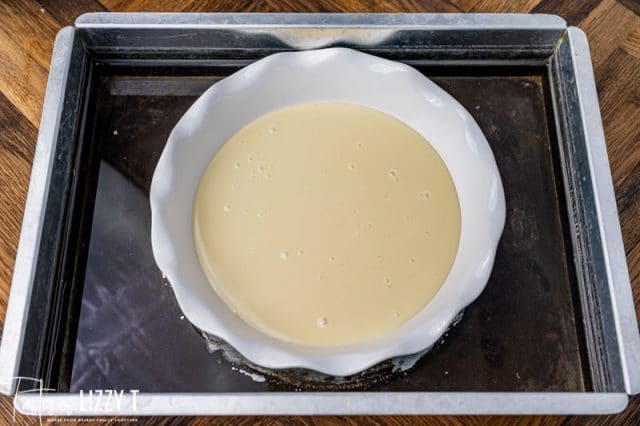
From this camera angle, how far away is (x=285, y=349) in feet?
2.42

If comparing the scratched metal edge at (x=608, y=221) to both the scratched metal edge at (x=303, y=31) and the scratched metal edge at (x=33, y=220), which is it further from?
the scratched metal edge at (x=33, y=220)

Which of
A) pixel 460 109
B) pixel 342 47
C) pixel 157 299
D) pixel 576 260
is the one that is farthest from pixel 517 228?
pixel 157 299

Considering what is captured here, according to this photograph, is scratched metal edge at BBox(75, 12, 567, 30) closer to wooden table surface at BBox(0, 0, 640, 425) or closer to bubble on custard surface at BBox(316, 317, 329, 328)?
wooden table surface at BBox(0, 0, 640, 425)

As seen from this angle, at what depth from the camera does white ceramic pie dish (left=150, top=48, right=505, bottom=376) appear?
0.71 m

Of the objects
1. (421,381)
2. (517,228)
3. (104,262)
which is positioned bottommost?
(104,262)

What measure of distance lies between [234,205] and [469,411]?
1.31 feet

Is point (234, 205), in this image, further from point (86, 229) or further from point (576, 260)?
point (576, 260)

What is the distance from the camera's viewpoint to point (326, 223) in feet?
2.69

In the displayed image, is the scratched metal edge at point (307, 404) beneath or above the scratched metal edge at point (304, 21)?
beneath

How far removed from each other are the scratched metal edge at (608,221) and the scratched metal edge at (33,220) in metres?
0.71

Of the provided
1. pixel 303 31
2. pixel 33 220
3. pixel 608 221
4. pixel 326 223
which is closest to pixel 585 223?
pixel 608 221

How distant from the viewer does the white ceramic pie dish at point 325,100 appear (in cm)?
71

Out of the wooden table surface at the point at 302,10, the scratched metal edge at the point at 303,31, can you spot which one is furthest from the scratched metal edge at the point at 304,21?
the wooden table surface at the point at 302,10

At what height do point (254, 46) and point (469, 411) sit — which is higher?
point (254, 46)
